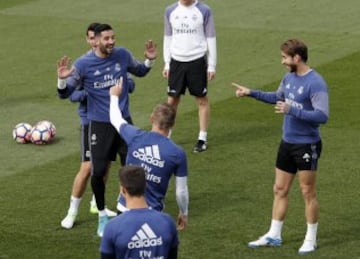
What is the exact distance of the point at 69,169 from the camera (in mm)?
16281

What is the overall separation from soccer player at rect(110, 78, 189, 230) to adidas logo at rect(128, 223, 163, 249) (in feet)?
6.56

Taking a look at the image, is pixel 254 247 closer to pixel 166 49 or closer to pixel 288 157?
pixel 288 157

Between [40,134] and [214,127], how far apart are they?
2.97 m

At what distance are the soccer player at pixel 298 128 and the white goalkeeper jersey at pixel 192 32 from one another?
457 cm

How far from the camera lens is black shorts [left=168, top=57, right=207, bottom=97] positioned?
1730 centimetres

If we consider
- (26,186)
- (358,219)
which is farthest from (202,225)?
(26,186)

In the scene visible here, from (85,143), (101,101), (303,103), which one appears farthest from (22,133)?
(303,103)

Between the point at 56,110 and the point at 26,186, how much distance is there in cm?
440

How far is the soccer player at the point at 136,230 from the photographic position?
860 centimetres

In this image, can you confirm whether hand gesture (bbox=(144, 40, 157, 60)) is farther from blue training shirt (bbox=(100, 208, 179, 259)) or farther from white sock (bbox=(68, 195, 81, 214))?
blue training shirt (bbox=(100, 208, 179, 259))

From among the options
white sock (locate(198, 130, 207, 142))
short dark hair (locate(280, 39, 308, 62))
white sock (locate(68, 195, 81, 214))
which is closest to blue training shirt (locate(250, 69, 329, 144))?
short dark hair (locate(280, 39, 308, 62))

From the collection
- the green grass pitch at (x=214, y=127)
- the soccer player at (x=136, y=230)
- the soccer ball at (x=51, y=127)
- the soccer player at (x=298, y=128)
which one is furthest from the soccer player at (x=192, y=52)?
the soccer player at (x=136, y=230)

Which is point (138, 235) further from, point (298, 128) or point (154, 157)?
point (298, 128)

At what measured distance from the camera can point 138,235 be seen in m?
8.59
